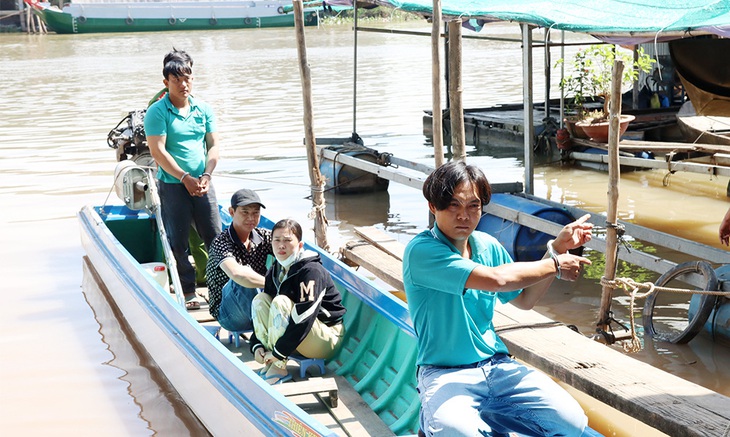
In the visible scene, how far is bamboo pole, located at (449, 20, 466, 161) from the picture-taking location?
7.28 metres

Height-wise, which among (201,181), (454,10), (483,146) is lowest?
(483,146)

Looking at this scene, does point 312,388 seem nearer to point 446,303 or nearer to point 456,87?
point 446,303

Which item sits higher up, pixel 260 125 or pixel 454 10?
pixel 454 10

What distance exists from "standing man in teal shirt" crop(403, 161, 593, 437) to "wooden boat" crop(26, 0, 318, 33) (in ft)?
162

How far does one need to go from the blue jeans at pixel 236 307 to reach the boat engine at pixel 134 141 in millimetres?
3443

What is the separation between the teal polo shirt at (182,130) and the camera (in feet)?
22.4

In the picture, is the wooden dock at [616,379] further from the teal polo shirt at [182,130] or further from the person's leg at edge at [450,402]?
the teal polo shirt at [182,130]

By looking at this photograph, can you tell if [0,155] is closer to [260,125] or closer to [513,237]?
[260,125]

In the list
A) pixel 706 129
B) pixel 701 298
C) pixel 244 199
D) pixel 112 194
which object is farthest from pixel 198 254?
pixel 706 129

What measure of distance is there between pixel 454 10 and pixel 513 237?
266cm

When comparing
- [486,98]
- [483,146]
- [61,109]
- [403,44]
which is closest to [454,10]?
[483,146]

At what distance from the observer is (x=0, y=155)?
1633 centimetres

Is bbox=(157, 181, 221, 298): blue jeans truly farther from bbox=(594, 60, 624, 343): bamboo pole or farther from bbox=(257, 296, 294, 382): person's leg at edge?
bbox=(594, 60, 624, 343): bamboo pole

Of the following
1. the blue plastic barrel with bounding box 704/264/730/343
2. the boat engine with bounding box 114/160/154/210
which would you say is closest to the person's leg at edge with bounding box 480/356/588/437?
the blue plastic barrel with bounding box 704/264/730/343
